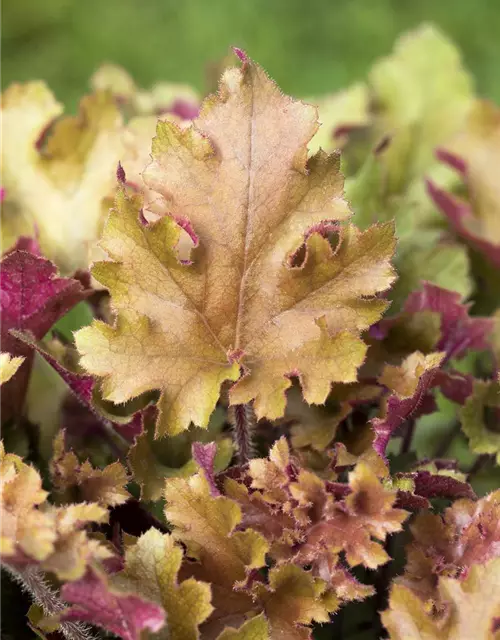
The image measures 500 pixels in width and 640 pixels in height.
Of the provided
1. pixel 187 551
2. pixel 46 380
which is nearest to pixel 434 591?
pixel 187 551

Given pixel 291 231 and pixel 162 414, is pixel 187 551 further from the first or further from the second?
pixel 291 231

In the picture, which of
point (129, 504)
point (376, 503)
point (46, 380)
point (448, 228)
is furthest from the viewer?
point (448, 228)

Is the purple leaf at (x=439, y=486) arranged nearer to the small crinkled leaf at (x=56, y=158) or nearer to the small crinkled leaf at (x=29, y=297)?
the small crinkled leaf at (x=29, y=297)

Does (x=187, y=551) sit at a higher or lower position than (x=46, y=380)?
lower

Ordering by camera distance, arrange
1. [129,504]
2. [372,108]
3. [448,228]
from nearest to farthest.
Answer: [129,504] → [448,228] → [372,108]

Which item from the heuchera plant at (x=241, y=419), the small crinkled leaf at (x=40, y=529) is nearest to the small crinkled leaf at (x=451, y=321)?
the heuchera plant at (x=241, y=419)
